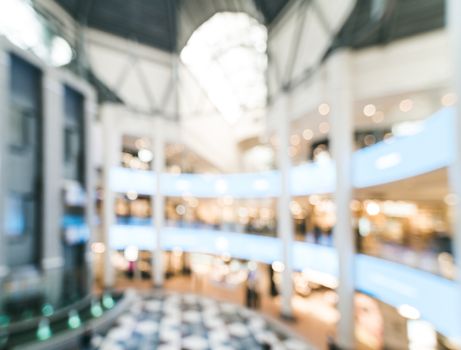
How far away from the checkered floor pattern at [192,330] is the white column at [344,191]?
219 cm

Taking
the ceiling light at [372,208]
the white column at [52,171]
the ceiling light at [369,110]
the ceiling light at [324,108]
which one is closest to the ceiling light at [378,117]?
the ceiling light at [369,110]

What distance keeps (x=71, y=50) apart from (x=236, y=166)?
45.9ft

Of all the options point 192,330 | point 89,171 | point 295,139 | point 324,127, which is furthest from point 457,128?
point 89,171

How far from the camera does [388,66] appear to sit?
9.24 m

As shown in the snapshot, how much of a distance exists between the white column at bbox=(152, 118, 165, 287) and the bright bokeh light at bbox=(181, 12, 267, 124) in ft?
19.6

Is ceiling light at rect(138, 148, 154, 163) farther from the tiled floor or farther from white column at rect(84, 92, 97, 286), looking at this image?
the tiled floor

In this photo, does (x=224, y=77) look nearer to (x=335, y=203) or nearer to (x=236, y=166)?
(x=236, y=166)

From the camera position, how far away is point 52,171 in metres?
12.6

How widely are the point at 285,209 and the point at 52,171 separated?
417 inches

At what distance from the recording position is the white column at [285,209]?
1322 centimetres

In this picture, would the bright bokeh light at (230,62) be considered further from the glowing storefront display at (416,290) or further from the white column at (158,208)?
the glowing storefront display at (416,290)

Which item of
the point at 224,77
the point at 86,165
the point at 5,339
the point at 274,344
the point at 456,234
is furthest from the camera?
the point at 224,77

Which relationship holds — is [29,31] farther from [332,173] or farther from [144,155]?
[332,173]

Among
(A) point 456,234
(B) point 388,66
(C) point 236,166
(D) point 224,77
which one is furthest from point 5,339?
(D) point 224,77
